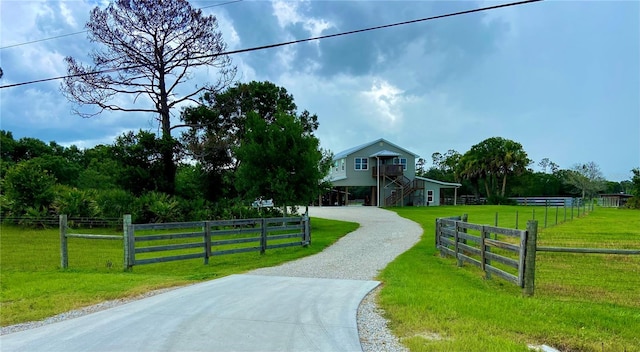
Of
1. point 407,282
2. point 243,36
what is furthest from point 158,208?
point 407,282

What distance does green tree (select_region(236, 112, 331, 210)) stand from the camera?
58.4 feet

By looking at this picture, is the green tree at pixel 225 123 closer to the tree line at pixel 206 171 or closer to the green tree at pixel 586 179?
the tree line at pixel 206 171

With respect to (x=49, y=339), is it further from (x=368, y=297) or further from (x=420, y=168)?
(x=420, y=168)

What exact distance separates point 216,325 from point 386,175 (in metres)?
37.9

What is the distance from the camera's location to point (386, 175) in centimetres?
4194

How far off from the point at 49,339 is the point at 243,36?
11.6 m

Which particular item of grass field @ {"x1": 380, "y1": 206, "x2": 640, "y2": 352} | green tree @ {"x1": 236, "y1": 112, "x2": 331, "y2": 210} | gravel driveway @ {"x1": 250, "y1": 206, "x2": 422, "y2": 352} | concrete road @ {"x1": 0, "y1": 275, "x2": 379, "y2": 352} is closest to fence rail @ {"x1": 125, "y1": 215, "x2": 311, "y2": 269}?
gravel driveway @ {"x1": 250, "y1": 206, "x2": 422, "y2": 352}

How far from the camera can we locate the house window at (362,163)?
4305cm

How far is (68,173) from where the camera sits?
44.1 metres

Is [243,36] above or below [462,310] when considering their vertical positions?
above

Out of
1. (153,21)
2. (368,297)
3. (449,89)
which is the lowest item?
(368,297)

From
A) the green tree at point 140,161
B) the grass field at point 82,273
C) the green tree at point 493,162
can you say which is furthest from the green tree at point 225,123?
the green tree at point 493,162

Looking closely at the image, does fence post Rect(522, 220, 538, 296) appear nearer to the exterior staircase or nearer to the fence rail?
the fence rail

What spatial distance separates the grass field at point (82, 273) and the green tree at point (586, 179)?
54558 millimetres
